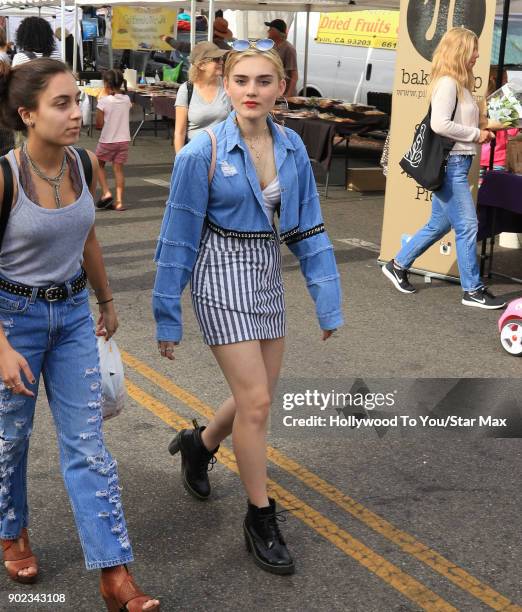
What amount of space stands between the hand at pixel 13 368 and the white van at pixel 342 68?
16.3 meters

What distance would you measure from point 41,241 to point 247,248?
779 mm

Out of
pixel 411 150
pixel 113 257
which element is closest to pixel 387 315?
pixel 411 150

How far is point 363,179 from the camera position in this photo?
13859 millimetres

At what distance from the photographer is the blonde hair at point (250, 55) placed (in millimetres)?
3691

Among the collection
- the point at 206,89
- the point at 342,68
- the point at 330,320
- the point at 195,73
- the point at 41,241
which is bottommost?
the point at 342,68

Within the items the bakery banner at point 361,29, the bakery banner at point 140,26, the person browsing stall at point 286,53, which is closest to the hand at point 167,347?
the person browsing stall at point 286,53

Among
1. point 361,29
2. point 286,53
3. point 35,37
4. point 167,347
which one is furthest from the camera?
point 361,29

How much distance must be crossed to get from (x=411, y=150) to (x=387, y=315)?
4.31 ft

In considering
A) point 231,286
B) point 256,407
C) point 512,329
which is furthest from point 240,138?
point 512,329

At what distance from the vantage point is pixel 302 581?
376 cm

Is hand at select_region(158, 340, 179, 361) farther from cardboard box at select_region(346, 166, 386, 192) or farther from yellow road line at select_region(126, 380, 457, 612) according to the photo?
cardboard box at select_region(346, 166, 386, 192)

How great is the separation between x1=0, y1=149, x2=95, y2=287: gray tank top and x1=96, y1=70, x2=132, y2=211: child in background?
8521 millimetres

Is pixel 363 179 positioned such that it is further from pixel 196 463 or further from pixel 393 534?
pixel 393 534

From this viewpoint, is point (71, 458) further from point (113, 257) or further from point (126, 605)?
point (113, 257)
